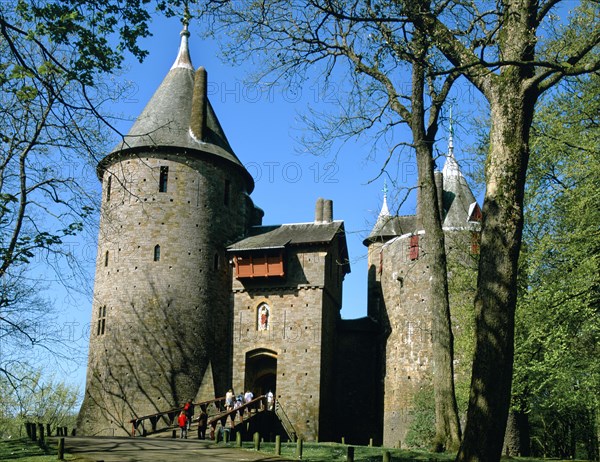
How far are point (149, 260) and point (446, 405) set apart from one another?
2246cm

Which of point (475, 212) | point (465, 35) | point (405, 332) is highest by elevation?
point (475, 212)

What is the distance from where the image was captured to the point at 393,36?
43.1 ft

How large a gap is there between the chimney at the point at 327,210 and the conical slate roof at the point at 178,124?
4346 mm

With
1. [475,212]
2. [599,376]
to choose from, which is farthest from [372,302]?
[599,376]

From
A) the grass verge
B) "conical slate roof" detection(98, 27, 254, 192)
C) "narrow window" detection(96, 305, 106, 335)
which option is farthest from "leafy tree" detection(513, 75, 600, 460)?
"narrow window" detection(96, 305, 106, 335)

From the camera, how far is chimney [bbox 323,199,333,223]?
3834 centimetres

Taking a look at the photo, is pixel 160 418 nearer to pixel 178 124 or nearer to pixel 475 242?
pixel 178 124

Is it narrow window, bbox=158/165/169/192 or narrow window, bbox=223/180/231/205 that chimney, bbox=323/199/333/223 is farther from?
narrow window, bbox=158/165/169/192

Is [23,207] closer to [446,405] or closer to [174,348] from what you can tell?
[446,405]

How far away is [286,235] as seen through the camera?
37.4 meters

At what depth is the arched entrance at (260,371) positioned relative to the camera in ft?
117

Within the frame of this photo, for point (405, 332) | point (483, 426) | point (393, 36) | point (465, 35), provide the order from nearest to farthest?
point (483, 426) < point (465, 35) < point (393, 36) < point (405, 332)

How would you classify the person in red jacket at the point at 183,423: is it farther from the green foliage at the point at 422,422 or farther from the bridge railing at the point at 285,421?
the green foliage at the point at 422,422

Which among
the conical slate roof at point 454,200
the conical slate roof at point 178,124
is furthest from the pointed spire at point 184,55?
the conical slate roof at point 454,200
